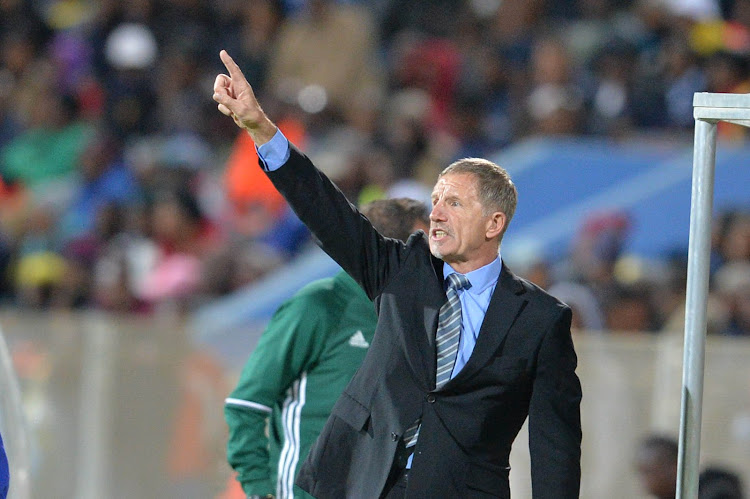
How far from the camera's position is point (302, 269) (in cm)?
866

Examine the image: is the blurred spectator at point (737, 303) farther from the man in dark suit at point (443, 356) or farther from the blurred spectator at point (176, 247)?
the man in dark suit at point (443, 356)

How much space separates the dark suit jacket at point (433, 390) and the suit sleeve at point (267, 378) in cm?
61

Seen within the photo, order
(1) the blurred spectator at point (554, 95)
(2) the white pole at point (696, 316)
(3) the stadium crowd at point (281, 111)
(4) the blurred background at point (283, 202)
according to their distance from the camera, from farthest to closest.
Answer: (1) the blurred spectator at point (554, 95)
(3) the stadium crowd at point (281, 111)
(4) the blurred background at point (283, 202)
(2) the white pole at point (696, 316)

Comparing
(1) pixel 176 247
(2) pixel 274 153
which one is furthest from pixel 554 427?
(1) pixel 176 247

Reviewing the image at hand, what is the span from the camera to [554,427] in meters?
3.24

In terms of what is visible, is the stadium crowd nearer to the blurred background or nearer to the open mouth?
the blurred background

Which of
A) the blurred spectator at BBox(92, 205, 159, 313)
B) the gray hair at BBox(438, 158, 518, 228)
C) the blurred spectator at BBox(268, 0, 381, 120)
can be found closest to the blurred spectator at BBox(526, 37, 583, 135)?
the blurred spectator at BBox(268, 0, 381, 120)

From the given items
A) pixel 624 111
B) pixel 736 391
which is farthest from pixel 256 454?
pixel 624 111

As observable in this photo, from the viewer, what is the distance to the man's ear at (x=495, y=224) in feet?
11.0

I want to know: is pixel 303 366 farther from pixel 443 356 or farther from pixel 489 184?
pixel 489 184

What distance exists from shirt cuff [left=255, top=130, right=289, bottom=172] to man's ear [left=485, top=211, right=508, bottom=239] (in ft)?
1.77

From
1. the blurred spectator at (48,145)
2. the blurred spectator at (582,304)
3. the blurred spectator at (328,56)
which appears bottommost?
the blurred spectator at (582,304)

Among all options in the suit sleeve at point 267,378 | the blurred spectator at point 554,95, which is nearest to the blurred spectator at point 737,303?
the blurred spectator at point 554,95

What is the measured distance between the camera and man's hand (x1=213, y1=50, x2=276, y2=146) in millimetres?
3162
